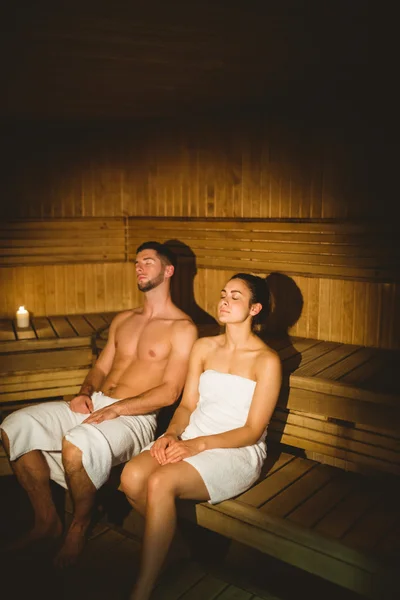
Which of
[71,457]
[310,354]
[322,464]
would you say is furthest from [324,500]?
[71,457]

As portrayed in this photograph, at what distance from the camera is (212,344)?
2.95m

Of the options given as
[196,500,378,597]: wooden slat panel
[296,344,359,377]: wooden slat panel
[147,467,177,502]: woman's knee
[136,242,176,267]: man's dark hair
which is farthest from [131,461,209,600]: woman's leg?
[136,242,176,267]: man's dark hair

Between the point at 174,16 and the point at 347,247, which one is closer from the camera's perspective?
the point at 174,16

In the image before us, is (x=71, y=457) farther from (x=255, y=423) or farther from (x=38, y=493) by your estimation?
(x=255, y=423)

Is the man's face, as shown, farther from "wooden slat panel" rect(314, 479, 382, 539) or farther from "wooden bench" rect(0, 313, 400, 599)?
"wooden slat panel" rect(314, 479, 382, 539)

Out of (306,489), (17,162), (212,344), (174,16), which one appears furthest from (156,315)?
(17,162)

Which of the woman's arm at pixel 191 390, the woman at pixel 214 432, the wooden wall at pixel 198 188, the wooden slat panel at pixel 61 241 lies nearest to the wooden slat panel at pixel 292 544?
the woman at pixel 214 432

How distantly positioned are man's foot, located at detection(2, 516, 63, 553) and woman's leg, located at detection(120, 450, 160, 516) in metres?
0.55

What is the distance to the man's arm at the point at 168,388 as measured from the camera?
300 centimetres

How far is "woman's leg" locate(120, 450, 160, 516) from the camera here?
8.46 feet

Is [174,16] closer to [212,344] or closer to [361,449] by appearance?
[212,344]

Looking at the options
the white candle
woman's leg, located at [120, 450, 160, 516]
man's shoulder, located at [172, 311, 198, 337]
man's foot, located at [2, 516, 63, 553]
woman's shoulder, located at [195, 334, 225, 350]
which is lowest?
man's foot, located at [2, 516, 63, 553]

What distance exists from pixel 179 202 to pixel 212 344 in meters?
2.07

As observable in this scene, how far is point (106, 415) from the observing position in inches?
116
